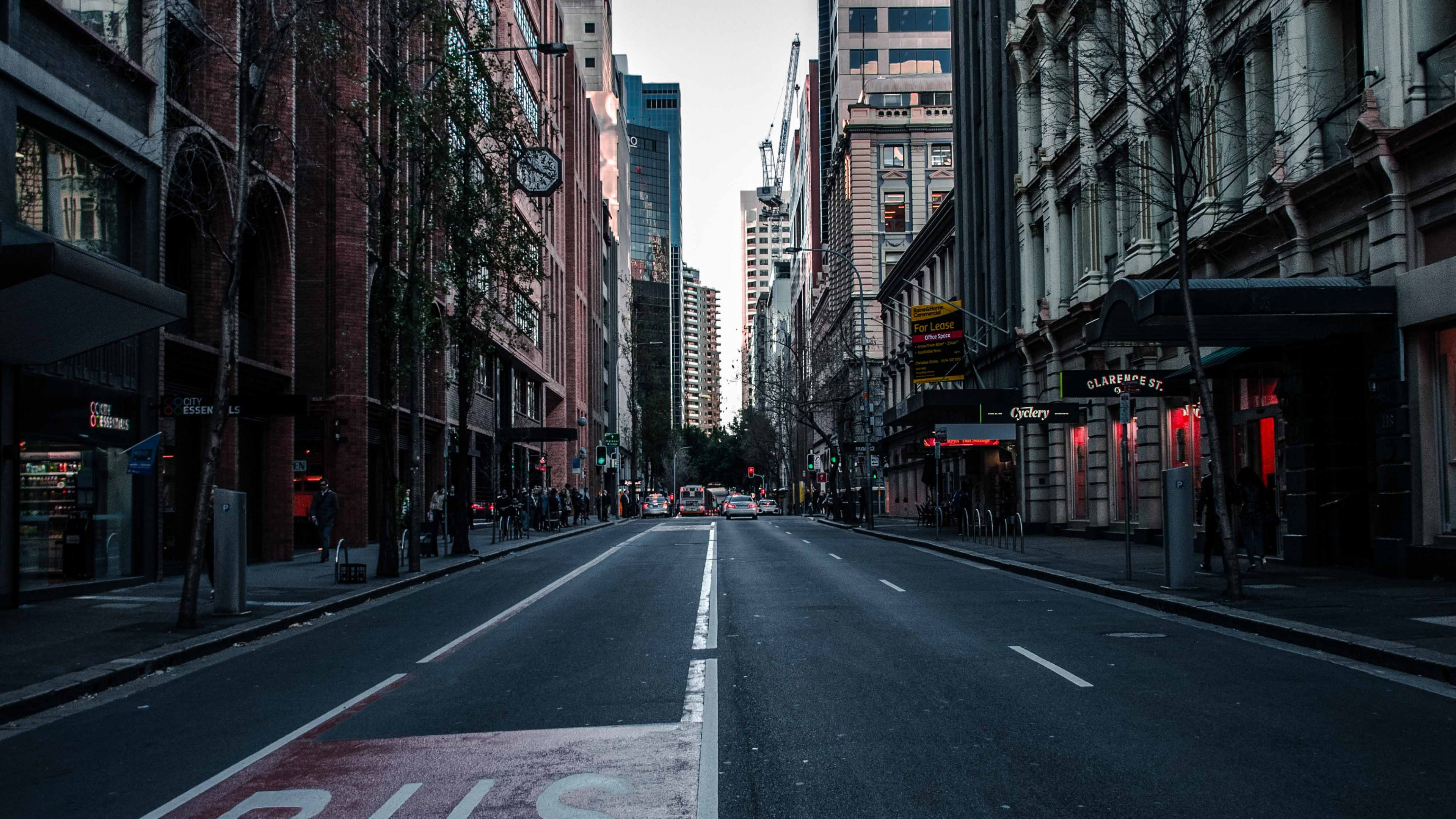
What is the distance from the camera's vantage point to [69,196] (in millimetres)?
18438

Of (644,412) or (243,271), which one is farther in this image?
(644,412)

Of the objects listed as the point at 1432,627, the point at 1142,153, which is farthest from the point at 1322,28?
the point at 1432,627

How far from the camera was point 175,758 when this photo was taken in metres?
7.89

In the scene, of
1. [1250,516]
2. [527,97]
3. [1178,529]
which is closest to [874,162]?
[527,97]

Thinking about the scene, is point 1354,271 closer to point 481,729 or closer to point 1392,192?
point 1392,192

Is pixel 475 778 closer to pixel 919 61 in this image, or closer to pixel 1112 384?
pixel 1112 384

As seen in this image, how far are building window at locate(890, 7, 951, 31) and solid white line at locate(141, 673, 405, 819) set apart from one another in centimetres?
8816

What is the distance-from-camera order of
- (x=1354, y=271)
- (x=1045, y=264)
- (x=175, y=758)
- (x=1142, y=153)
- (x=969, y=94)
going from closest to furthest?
(x=175, y=758), (x=1354, y=271), (x=1142, y=153), (x=1045, y=264), (x=969, y=94)

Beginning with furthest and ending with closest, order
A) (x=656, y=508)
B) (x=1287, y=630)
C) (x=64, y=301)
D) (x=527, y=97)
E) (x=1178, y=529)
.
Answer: (x=656, y=508) → (x=527, y=97) → (x=1178, y=529) → (x=64, y=301) → (x=1287, y=630)

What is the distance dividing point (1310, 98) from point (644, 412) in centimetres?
7828

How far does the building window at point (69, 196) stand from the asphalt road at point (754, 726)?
8.01 m

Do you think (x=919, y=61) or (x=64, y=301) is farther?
(x=919, y=61)

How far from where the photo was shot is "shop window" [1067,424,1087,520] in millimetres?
34250

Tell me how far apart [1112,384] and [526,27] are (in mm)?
46920
